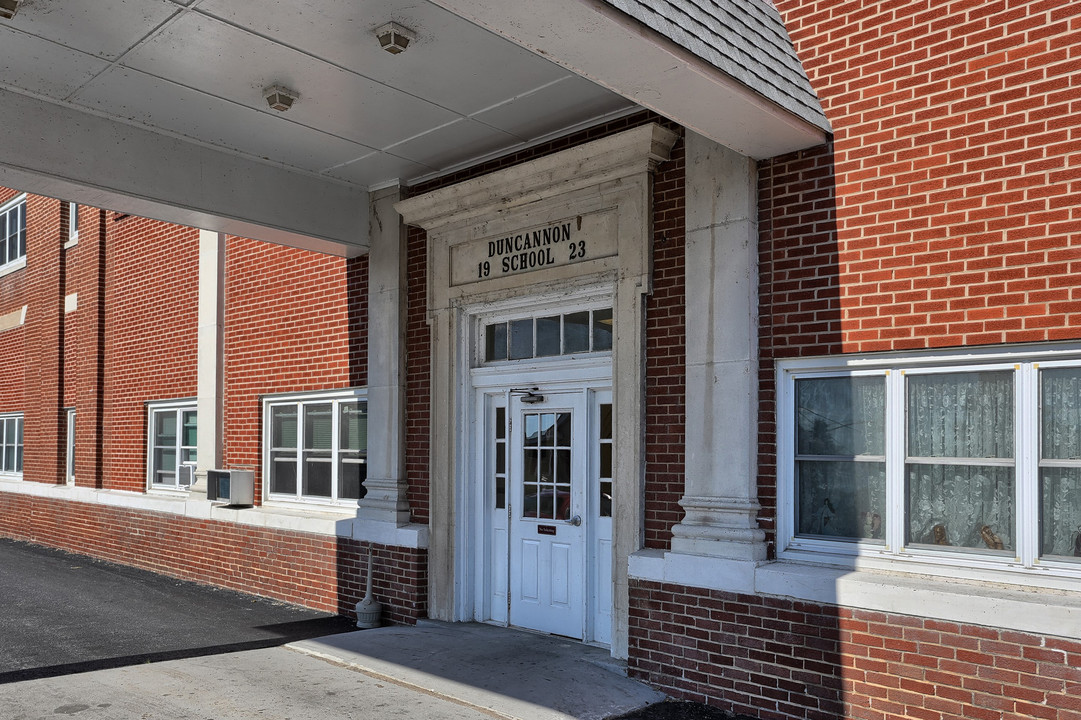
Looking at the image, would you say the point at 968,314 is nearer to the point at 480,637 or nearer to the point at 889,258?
the point at 889,258

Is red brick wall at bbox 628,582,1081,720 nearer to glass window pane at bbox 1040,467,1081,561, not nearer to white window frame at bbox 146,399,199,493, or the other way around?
glass window pane at bbox 1040,467,1081,561

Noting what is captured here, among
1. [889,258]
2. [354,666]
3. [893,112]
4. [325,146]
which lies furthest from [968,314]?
[325,146]

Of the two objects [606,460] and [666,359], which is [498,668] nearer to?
[606,460]

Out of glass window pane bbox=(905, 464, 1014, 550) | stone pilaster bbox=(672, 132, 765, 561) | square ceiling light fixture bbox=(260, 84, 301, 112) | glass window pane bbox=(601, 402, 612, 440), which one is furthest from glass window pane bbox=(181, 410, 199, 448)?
glass window pane bbox=(905, 464, 1014, 550)

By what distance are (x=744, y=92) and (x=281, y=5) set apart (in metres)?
2.93

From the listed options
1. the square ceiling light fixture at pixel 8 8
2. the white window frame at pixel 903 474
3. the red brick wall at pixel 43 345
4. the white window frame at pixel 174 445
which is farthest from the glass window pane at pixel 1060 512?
the red brick wall at pixel 43 345

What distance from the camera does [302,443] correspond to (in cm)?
1069

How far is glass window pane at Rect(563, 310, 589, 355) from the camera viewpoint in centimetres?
769

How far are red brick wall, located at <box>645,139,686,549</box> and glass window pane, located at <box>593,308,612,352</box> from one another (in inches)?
22.4

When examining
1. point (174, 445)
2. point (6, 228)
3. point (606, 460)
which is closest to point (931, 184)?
point (606, 460)

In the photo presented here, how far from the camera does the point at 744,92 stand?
533 cm

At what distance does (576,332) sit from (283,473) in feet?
16.2

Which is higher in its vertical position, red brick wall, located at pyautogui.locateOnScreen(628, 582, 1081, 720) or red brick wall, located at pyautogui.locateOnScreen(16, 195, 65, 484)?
red brick wall, located at pyautogui.locateOnScreen(16, 195, 65, 484)

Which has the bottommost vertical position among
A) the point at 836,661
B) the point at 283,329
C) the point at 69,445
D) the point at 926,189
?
the point at 836,661
